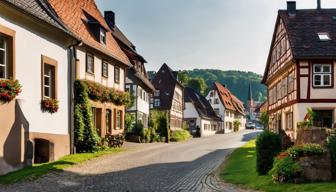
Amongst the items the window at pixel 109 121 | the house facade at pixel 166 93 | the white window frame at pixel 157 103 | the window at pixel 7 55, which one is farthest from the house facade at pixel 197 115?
the window at pixel 7 55

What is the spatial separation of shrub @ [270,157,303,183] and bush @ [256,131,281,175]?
2681 millimetres

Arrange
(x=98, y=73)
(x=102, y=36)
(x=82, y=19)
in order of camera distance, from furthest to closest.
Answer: (x=102, y=36) → (x=82, y=19) → (x=98, y=73)

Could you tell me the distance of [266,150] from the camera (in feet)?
60.8

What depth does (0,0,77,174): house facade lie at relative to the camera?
713 inches

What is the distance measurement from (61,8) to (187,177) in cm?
1388

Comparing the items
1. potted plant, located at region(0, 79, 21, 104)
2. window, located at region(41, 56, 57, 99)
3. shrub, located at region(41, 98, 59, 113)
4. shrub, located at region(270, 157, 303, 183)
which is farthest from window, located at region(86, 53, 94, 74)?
shrub, located at region(270, 157, 303, 183)

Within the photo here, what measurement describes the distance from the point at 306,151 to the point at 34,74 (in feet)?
36.1

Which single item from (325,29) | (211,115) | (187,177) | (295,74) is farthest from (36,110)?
(211,115)

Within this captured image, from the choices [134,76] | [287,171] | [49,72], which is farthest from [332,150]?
[134,76]

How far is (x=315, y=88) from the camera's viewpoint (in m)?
34.6

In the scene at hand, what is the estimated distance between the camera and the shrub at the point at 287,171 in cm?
1531

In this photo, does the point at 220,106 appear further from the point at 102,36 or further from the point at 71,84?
the point at 71,84

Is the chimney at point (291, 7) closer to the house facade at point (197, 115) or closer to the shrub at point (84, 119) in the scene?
the shrub at point (84, 119)

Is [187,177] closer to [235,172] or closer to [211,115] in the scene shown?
[235,172]
